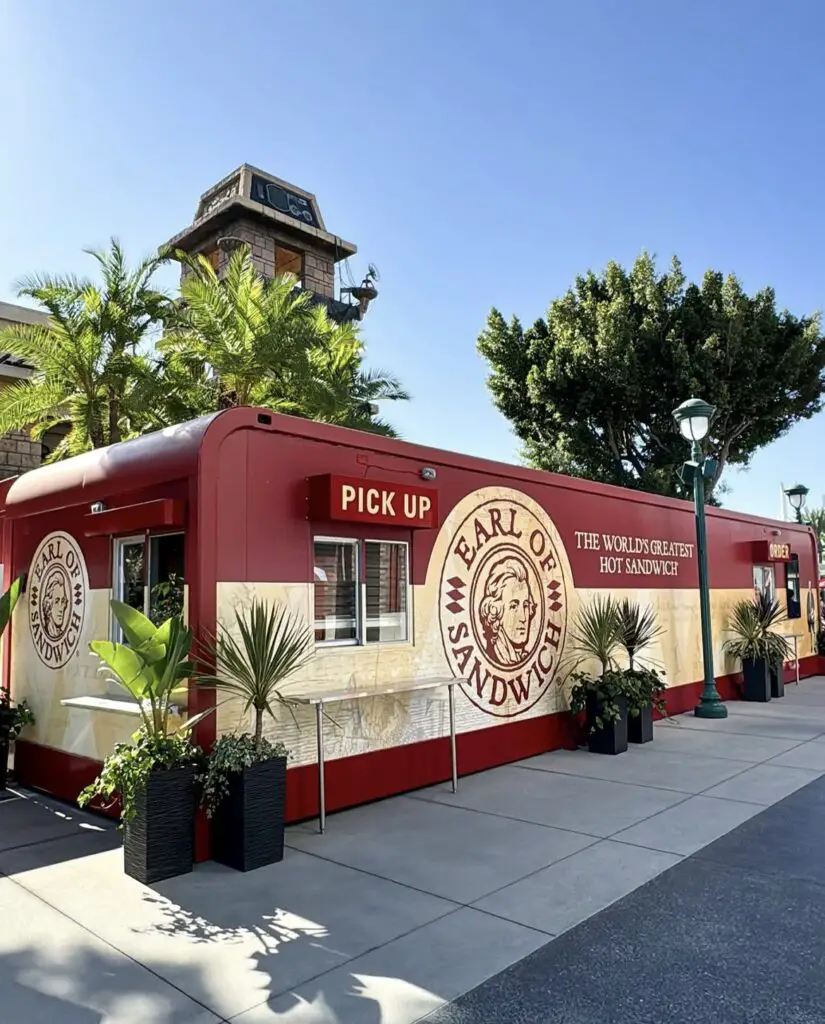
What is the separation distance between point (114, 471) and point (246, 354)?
21.5 feet

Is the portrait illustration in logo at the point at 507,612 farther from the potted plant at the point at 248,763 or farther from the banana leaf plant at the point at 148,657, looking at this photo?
the banana leaf plant at the point at 148,657

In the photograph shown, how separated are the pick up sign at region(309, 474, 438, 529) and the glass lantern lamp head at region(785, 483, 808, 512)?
12312mm

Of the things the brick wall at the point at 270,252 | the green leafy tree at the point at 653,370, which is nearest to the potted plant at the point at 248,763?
the green leafy tree at the point at 653,370

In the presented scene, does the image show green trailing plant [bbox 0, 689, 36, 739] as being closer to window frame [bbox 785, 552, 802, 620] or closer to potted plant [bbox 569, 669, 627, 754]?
potted plant [bbox 569, 669, 627, 754]

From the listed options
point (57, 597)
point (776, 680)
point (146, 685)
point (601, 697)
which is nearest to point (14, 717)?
point (57, 597)

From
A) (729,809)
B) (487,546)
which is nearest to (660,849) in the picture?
(729,809)

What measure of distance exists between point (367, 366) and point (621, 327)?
746 centimetres

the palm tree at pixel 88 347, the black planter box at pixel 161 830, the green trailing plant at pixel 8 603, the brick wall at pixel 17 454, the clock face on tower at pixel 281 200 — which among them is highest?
the clock face on tower at pixel 281 200

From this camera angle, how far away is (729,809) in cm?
618

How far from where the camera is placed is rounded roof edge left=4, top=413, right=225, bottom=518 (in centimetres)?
581

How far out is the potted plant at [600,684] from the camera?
845cm

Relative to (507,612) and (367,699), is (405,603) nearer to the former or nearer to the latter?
(367,699)

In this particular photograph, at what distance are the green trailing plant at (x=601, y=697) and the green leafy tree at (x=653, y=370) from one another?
1263 cm

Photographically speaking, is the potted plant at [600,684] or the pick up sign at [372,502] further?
the potted plant at [600,684]
